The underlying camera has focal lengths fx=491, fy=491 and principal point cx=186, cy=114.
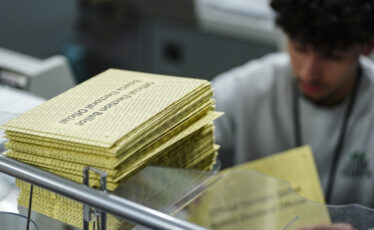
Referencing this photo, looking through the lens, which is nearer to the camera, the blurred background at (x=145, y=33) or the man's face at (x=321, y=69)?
the man's face at (x=321, y=69)

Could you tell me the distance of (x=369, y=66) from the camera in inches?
56.3

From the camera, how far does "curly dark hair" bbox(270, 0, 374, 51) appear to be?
1199 mm

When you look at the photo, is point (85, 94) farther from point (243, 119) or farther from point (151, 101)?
point (243, 119)

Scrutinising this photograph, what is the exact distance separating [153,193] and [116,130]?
0.09m

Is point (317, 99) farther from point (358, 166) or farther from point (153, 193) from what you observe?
point (153, 193)

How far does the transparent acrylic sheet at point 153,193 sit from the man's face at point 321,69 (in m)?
0.76

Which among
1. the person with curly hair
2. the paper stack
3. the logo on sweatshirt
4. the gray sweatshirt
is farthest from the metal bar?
the logo on sweatshirt

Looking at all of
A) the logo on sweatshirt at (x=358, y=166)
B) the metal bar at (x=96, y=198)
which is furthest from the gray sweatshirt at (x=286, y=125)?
the metal bar at (x=96, y=198)

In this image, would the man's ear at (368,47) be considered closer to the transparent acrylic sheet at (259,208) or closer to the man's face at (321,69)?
the man's face at (321,69)

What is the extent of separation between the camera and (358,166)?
A: 54.0 inches

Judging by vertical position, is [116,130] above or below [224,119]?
above

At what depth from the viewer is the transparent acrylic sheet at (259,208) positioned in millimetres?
564

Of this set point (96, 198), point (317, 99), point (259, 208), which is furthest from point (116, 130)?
point (317, 99)

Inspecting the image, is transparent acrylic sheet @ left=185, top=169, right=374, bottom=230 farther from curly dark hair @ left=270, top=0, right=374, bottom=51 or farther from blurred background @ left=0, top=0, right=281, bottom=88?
blurred background @ left=0, top=0, right=281, bottom=88
